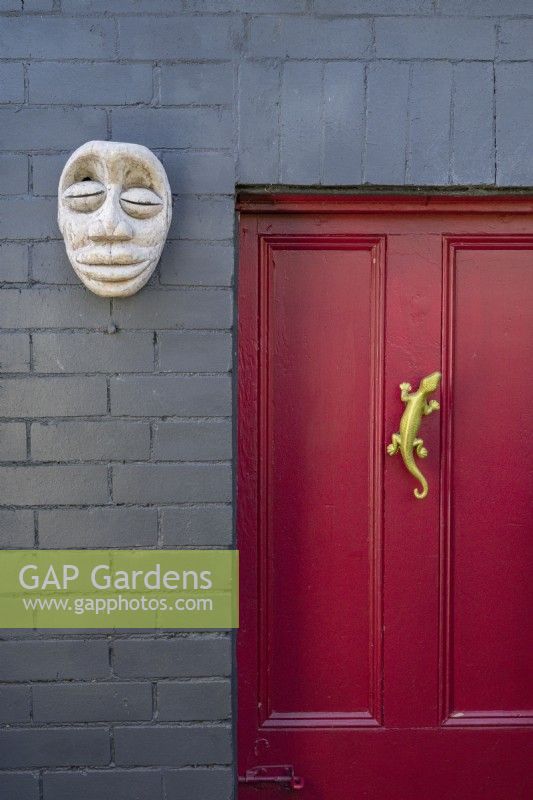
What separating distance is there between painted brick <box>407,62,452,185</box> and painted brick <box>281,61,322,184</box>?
0.87 feet

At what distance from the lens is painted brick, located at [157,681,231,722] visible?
91.0 inches

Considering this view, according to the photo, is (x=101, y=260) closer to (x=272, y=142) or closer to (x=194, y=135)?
(x=194, y=135)

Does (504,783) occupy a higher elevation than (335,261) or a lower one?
lower

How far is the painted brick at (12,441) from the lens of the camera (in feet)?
7.48

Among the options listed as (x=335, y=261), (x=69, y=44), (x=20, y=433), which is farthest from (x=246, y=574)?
(x=69, y=44)

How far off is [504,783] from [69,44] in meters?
2.56

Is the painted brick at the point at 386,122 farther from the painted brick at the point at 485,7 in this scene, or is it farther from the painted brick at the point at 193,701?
the painted brick at the point at 193,701

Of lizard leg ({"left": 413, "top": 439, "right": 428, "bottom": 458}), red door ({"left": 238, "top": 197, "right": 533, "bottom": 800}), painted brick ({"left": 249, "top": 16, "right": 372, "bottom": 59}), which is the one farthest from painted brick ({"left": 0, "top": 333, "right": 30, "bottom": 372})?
lizard leg ({"left": 413, "top": 439, "right": 428, "bottom": 458})

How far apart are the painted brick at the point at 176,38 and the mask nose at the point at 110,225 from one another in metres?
Answer: 0.46

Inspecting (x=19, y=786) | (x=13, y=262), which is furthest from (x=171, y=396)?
(x=19, y=786)

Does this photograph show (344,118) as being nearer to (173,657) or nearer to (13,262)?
(13,262)

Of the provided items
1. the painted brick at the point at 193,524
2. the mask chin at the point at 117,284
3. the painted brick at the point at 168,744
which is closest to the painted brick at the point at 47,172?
the mask chin at the point at 117,284

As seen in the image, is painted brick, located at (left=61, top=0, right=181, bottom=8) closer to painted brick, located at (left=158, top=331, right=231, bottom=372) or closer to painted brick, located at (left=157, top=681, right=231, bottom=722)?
painted brick, located at (left=158, top=331, right=231, bottom=372)

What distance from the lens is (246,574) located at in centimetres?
246
